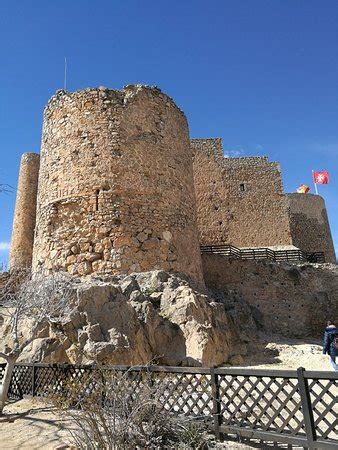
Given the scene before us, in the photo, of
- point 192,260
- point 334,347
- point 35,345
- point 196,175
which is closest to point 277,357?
point 334,347

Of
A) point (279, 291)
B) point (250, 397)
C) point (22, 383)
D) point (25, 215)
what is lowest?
point (250, 397)

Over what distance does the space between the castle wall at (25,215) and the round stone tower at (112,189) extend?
26.5ft

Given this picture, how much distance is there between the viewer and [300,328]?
15.1 meters

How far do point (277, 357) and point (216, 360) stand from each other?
3.06 meters

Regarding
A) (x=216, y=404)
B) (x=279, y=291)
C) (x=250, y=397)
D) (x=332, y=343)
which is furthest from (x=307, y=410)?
(x=279, y=291)

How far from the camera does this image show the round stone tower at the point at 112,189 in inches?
411

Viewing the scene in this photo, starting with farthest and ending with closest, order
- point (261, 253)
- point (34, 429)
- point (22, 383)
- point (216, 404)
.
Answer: point (261, 253) < point (22, 383) < point (34, 429) < point (216, 404)

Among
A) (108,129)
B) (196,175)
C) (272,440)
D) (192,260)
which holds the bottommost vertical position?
(272,440)

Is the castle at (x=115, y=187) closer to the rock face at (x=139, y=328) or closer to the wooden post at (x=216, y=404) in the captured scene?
the rock face at (x=139, y=328)

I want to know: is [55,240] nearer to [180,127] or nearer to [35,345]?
[35,345]

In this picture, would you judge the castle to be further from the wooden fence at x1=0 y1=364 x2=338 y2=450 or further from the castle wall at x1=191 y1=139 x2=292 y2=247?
the castle wall at x1=191 y1=139 x2=292 y2=247

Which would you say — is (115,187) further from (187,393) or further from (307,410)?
(307,410)

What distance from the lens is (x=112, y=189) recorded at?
35.3 ft

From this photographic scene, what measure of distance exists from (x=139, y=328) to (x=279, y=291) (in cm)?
904
